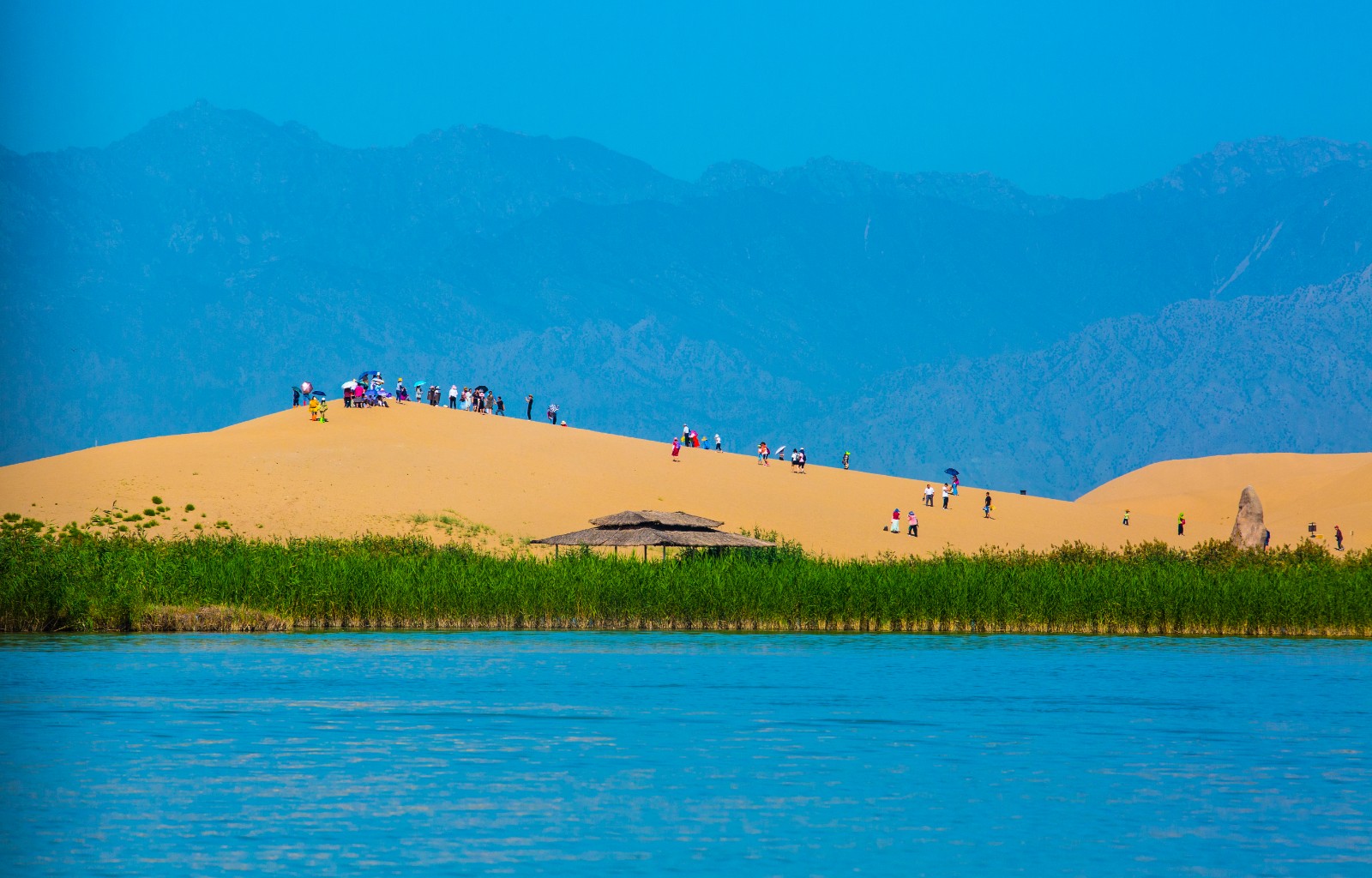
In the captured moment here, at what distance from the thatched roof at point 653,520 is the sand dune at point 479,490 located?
13180mm

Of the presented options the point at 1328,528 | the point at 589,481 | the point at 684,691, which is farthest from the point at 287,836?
the point at 1328,528

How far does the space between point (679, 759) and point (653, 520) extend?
2736 cm

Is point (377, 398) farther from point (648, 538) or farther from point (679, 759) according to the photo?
point (679, 759)

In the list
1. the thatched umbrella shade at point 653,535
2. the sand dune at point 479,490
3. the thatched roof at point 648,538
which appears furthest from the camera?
the sand dune at point 479,490

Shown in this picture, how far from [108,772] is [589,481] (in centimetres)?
5694

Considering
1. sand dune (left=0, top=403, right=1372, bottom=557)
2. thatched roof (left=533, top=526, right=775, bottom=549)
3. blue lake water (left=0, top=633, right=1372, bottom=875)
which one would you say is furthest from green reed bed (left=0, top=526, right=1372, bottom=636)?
sand dune (left=0, top=403, right=1372, bottom=557)

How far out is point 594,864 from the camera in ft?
62.8

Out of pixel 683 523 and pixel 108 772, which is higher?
pixel 683 523

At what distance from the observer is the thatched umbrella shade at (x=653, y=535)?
170ft

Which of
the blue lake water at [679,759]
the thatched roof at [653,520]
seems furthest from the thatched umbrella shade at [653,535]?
the blue lake water at [679,759]

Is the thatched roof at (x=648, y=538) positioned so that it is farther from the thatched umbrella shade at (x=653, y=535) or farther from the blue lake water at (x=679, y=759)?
the blue lake water at (x=679, y=759)

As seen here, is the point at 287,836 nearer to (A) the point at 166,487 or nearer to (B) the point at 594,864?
(B) the point at 594,864

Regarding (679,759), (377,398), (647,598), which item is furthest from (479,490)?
(679,759)

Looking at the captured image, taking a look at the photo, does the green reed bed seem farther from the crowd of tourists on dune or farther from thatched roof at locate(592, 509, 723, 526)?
the crowd of tourists on dune
